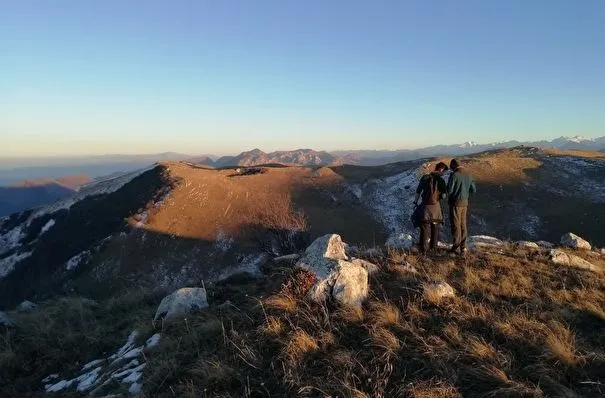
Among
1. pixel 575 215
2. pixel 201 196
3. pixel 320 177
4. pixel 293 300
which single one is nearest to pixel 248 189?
pixel 201 196

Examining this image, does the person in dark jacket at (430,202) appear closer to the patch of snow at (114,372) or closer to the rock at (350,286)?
the rock at (350,286)

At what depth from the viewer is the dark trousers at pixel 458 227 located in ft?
38.1

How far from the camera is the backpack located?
452 inches

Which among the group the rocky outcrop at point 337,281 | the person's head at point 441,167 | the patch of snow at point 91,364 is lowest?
the patch of snow at point 91,364

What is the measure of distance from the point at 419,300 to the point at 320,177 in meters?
49.0

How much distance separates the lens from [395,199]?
48.6 m

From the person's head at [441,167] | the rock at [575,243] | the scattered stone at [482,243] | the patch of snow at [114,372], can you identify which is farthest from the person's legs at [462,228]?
the patch of snow at [114,372]

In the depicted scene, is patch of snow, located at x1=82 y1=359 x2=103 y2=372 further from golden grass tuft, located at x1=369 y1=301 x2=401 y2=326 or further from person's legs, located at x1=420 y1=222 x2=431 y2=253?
person's legs, located at x1=420 y1=222 x2=431 y2=253

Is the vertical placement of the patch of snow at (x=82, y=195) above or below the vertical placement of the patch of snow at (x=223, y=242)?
above

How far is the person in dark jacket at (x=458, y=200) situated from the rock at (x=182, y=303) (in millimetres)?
6371

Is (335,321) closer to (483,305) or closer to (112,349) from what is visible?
(483,305)

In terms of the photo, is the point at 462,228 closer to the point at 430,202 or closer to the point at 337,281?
the point at 430,202

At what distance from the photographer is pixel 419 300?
755 cm

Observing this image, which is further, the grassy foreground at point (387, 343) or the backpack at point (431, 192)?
the backpack at point (431, 192)
